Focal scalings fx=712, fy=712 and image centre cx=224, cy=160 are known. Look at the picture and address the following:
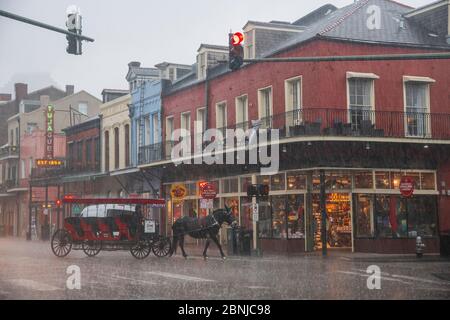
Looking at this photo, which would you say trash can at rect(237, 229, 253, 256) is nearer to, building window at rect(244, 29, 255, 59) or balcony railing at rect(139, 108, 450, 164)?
balcony railing at rect(139, 108, 450, 164)

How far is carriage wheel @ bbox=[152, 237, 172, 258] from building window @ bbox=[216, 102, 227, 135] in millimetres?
8829

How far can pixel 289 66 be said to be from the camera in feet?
90.4

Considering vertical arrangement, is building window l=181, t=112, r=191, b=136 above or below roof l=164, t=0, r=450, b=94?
below

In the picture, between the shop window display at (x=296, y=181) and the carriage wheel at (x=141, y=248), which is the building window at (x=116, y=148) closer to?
the shop window display at (x=296, y=181)

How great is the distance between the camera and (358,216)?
1046 inches

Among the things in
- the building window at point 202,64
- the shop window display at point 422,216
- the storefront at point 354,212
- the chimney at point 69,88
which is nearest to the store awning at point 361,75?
the storefront at point 354,212

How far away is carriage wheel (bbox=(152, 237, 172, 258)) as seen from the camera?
24.2 metres

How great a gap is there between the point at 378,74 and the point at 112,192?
2156 cm

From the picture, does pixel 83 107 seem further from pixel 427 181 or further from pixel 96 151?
pixel 427 181

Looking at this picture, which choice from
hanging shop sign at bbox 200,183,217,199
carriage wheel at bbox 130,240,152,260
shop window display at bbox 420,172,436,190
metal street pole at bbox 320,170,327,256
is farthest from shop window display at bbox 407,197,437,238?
carriage wheel at bbox 130,240,152,260

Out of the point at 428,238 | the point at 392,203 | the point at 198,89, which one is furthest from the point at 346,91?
the point at 198,89

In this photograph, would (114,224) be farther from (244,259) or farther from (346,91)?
(346,91)

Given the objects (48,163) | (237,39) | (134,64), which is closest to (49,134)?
(48,163)

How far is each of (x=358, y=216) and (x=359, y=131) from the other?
326 cm
